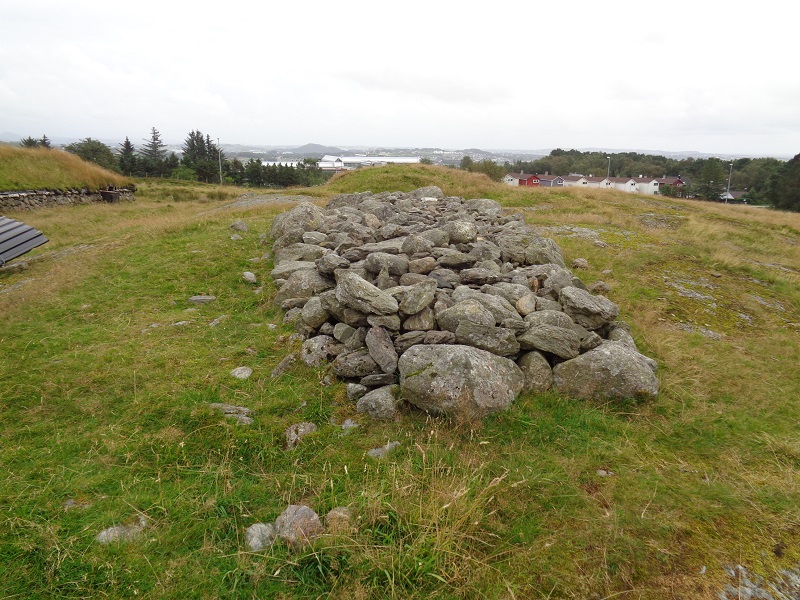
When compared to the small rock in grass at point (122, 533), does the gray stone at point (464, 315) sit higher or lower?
higher

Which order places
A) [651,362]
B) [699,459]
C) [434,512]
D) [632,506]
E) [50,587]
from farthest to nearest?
1. [651,362]
2. [699,459]
3. [632,506]
4. [434,512]
5. [50,587]

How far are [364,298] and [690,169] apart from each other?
396 ft

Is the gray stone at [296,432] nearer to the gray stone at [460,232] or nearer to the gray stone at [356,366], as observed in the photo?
the gray stone at [356,366]

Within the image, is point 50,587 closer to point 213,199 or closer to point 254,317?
point 254,317

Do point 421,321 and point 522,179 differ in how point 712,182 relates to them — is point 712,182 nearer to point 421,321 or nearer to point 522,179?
point 522,179

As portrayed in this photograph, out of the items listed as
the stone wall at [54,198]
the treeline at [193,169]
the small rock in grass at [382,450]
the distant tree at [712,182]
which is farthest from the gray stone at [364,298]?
the distant tree at [712,182]

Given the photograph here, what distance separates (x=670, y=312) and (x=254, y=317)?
9380 mm

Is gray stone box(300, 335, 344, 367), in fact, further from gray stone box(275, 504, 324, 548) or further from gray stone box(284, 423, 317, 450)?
gray stone box(275, 504, 324, 548)

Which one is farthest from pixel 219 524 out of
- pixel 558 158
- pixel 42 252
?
pixel 558 158

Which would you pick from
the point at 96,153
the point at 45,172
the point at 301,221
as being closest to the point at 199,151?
the point at 96,153

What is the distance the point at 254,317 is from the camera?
8.76 meters

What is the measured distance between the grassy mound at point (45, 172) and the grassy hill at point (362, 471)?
24.4m

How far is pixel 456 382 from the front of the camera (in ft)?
17.9

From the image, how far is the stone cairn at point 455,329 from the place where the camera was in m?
5.65
